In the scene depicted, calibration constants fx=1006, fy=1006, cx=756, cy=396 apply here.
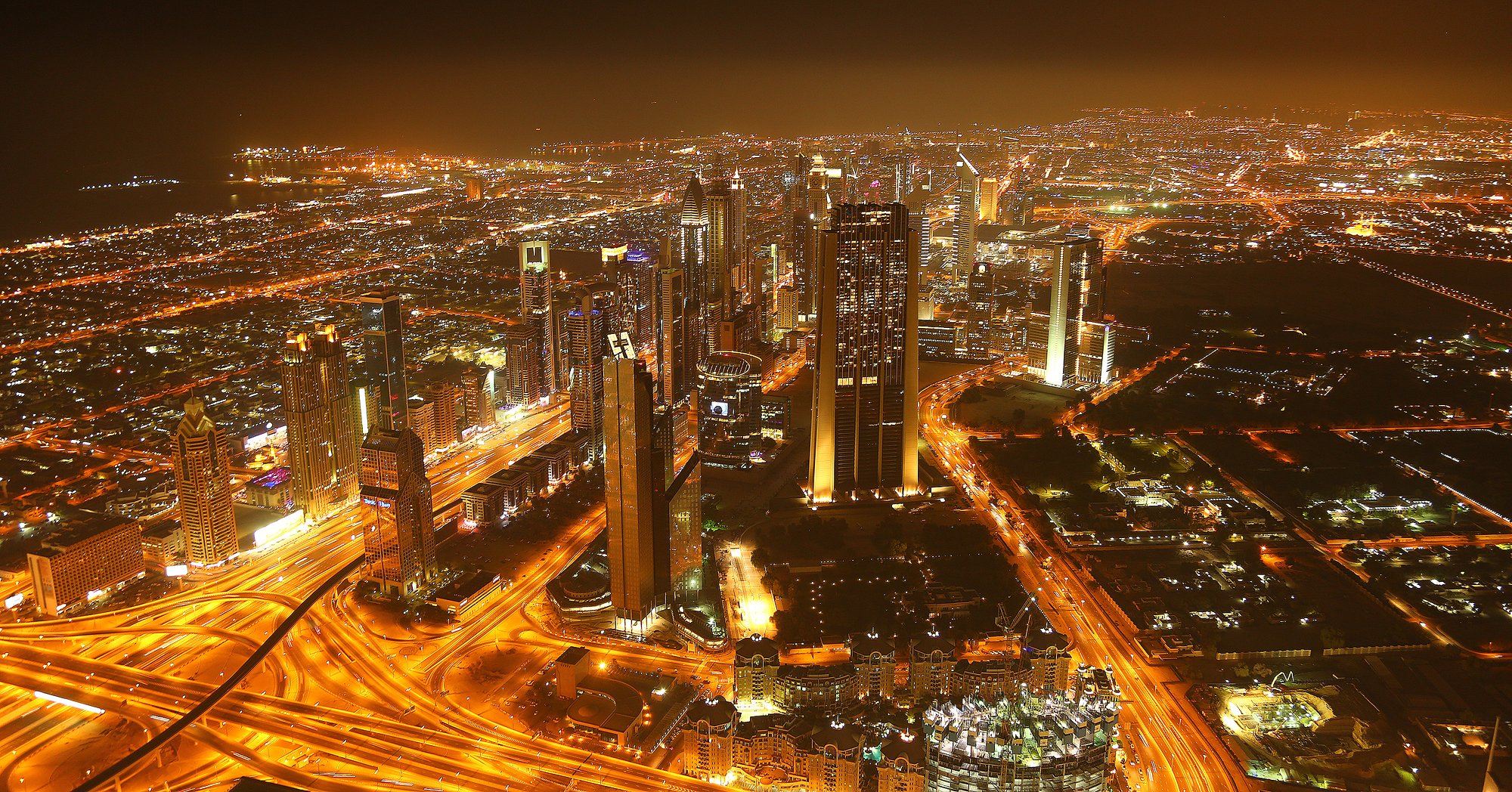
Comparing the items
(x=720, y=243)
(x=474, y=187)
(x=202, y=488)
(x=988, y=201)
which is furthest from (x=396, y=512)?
(x=988, y=201)

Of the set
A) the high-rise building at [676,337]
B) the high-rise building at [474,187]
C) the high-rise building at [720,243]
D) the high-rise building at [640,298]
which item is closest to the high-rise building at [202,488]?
the high-rise building at [676,337]

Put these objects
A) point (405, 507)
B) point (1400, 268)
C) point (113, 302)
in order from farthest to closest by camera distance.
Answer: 1. point (1400, 268)
2. point (113, 302)
3. point (405, 507)

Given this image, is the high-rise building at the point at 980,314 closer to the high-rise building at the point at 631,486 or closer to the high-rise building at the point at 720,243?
the high-rise building at the point at 720,243

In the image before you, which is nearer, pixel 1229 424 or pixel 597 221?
pixel 1229 424

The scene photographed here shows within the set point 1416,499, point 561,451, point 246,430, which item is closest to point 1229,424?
point 1416,499

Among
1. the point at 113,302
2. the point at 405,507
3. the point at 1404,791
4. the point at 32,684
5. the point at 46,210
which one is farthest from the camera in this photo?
the point at 113,302

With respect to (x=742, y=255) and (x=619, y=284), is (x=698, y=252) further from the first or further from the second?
(x=742, y=255)

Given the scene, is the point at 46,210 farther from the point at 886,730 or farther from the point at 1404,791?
the point at 1404,791

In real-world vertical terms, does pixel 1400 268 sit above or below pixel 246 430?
above
